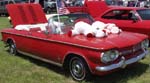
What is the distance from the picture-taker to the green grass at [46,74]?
20.2ft

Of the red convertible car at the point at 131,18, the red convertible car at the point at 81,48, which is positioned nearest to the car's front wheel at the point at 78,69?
the red convertible car at the point at 81,48

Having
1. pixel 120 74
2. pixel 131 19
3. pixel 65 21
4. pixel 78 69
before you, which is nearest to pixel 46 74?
pixel 78 69

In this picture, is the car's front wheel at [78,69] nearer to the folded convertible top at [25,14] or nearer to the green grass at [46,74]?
the green grass at [46,74]

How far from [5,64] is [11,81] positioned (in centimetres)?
154

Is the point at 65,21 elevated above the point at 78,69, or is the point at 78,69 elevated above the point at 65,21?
the point at 65,21

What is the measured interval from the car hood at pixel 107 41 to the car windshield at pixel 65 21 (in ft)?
2.28

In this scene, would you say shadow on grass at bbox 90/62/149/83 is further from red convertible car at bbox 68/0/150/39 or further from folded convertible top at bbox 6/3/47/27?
folded convertible top at bbox 6/3/47/27

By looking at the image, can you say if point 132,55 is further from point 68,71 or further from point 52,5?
point 52,5

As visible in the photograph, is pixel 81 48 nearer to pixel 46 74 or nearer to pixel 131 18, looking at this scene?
pixel 46 74

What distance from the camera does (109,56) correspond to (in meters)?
5.51

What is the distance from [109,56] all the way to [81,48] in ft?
1.91

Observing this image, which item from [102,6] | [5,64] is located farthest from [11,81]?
[102,6]

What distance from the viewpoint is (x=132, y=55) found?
6059mm

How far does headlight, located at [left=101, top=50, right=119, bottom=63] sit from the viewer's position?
214 inches
